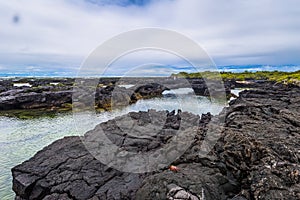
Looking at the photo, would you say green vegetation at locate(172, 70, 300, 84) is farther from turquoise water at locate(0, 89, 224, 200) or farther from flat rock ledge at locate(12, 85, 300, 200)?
flat rock ledge at locate(12, 85, 300, 200)

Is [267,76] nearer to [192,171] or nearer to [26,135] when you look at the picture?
[26,135]

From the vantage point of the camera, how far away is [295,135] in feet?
46.0

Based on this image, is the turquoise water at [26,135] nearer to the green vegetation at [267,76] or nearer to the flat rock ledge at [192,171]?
the flat rock ledge at [192,171]

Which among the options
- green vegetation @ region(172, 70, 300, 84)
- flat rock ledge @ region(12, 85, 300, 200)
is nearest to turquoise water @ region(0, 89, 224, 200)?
flat rock ledge @ region(12, 85, 300, 200)

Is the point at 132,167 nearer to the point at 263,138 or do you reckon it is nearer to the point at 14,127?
the point at 263,138

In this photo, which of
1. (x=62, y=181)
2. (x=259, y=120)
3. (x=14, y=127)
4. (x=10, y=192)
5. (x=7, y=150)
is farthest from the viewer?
(x=14, y=127)

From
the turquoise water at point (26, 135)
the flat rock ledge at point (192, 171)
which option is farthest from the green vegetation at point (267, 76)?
the flat rock ledge at point (192, 171)

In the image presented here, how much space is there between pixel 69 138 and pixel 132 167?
6531 millimetres

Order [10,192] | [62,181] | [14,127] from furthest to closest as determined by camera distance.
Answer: [14,127]
[10,192]
[62,181]

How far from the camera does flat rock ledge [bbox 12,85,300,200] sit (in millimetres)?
9852

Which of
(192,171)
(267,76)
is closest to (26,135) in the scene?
(192,171)

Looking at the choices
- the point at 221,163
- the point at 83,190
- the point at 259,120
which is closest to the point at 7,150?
the point at 83,190

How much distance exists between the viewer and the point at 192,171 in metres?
11.5

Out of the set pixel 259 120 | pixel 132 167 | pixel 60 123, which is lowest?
pixel 60 123
